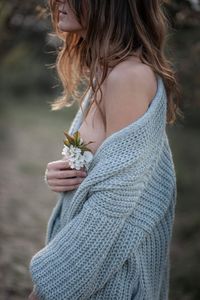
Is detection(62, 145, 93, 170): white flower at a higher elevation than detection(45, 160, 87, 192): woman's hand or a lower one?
higher

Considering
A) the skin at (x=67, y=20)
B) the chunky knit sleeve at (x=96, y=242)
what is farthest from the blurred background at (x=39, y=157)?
the chunky knit sleeve at (x=96, y=242)

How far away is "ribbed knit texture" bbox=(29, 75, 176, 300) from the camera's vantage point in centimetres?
203

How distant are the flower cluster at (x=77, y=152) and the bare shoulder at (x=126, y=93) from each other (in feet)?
0.39

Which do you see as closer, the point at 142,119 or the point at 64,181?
the point at 142,119

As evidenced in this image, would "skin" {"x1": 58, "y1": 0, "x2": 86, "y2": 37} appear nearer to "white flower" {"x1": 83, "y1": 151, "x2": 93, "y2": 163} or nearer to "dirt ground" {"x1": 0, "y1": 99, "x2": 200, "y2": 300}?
"white flower" {"x1": 83, "y1": 151, "x2": 93, "y2": 163}

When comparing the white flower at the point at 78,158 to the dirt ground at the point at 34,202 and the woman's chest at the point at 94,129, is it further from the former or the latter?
the dirt ground at the point at 34,202

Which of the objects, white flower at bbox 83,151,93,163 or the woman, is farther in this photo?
white flower at bbox 83,151,93,163

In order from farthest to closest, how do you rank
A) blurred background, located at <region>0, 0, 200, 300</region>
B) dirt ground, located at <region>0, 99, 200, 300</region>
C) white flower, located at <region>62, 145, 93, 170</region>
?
dirt ground, located at <region>0, 99, 200, 300</region> → blurred background, located at <region>0, 0, 200, 300</region> → white flower, located at <region>62, 145, 93, 170</region>

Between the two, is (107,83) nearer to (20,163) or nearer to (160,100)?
(160,100)

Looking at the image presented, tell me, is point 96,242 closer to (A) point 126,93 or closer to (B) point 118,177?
(B) point 118,177

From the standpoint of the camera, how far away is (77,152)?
2.15 m

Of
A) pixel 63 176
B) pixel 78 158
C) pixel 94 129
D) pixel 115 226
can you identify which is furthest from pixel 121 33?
pixel 115 226

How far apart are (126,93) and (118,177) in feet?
0.94

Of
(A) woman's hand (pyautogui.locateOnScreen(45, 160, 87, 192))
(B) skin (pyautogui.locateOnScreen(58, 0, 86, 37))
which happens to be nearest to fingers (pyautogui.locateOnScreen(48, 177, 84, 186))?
(A) woman's hand (pyautogui.locateOnScreen(45, 160, 87, 192))
